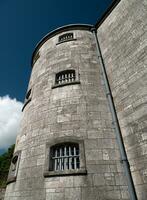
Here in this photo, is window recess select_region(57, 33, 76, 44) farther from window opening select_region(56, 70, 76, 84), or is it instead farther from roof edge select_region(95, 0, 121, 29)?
window opening select_region(56, 70, 76, 84)

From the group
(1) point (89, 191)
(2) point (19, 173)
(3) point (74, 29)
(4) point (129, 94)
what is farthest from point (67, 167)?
(3) point (74, 29)

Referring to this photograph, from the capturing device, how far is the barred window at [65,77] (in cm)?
900

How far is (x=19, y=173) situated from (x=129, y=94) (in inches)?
235

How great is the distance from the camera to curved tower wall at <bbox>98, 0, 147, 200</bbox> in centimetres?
575

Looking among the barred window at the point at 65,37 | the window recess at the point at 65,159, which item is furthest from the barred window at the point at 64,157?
the barred window at the point at 65,37

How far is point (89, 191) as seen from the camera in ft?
17.4

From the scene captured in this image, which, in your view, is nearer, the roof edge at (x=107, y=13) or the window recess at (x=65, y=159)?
the window recess at (x=65, y=159)

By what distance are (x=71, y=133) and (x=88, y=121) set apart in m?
0.93

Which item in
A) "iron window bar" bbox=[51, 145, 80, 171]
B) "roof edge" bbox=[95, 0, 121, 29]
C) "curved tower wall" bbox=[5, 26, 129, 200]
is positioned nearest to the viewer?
"curved tower wall" bbox=[5, 26, 129, 200]

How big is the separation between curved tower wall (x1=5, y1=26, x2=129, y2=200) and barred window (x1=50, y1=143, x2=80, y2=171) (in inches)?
11.3

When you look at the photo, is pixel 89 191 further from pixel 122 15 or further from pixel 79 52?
pixel 122 15

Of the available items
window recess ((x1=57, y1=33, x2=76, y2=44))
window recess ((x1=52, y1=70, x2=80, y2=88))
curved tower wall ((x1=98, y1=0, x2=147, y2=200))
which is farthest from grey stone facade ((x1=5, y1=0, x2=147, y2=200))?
window recess ((x1=57, y1=33, x2=76, y2=44))

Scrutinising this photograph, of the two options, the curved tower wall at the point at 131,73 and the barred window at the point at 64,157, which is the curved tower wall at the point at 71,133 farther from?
the curved tower wall at the point at 131,73

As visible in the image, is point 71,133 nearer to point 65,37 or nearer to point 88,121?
point 88,121
